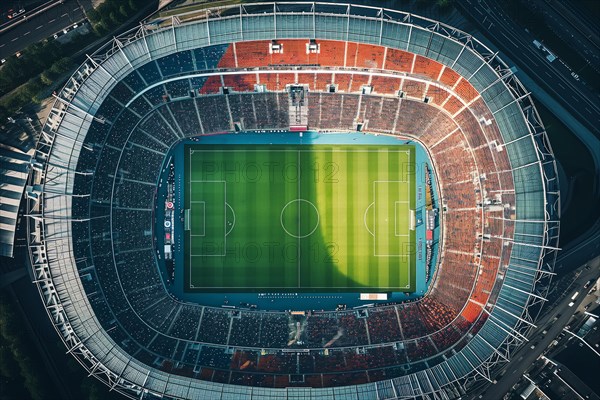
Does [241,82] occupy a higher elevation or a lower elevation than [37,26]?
lower

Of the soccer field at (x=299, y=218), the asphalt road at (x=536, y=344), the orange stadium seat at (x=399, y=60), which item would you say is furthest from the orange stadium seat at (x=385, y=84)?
the asphalt road at (x=536, y=344)

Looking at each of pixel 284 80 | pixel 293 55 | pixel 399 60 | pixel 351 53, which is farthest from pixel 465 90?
pixel 284 80

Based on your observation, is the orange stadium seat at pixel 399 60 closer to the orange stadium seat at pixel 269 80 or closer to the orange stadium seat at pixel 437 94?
the orange stadium seat at pixel 437 94

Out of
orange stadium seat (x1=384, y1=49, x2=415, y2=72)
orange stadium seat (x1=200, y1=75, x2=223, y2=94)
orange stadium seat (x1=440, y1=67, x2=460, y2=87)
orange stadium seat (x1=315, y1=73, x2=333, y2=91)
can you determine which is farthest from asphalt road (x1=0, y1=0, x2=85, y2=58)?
orange stadium seat (x1=440, y1=67, x2=460, y2=87)

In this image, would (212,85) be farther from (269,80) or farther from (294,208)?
(294,208)

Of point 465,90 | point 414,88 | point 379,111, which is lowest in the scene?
point 379,111

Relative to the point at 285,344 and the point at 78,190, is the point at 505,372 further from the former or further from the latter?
the point at 78,190

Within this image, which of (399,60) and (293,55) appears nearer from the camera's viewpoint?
(293,55)
